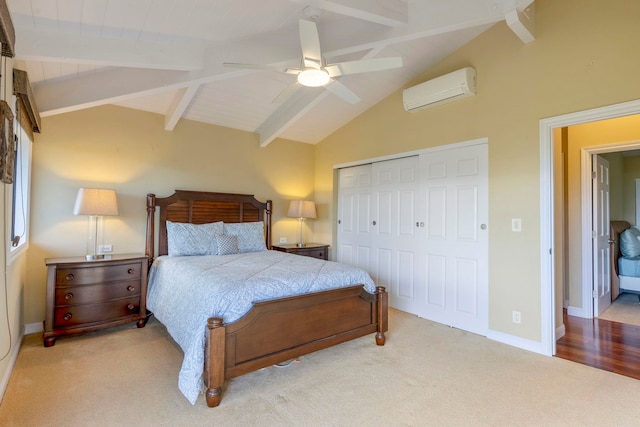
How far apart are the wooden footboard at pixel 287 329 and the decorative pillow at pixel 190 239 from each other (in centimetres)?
180

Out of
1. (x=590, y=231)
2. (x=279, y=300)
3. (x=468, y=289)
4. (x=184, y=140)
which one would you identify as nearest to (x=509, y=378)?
(x=468, y=289)

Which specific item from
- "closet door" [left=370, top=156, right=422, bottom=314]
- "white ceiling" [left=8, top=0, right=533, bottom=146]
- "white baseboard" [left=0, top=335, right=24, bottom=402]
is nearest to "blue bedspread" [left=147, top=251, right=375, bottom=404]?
"white baseboard" [left=0, top=335, right=24, bottom=402]

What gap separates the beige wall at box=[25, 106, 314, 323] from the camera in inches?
135

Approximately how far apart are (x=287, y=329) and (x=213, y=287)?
65 centimetres

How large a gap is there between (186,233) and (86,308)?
3.96 feet

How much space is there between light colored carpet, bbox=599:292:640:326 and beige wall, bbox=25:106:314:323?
183 inches

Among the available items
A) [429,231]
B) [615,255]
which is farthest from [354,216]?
[615,255]

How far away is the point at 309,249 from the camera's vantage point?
16.4 feet

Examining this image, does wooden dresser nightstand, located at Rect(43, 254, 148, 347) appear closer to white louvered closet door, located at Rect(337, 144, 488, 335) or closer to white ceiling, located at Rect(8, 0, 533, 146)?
white ceiling, located at Rect(8, 0, 533, 146)

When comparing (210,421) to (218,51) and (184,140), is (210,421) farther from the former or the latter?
(184,140)

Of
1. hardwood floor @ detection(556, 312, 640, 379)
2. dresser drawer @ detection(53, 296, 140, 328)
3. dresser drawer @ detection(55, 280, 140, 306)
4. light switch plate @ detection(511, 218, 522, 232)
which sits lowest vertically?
hardwood floor @ detection(556, 312, 640, 379)

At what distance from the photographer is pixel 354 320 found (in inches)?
116

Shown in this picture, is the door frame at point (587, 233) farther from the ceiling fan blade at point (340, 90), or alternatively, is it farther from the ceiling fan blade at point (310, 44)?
the ceiling fan blade at point (310, 44)

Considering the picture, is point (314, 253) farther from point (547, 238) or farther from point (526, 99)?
point (526, 99)
